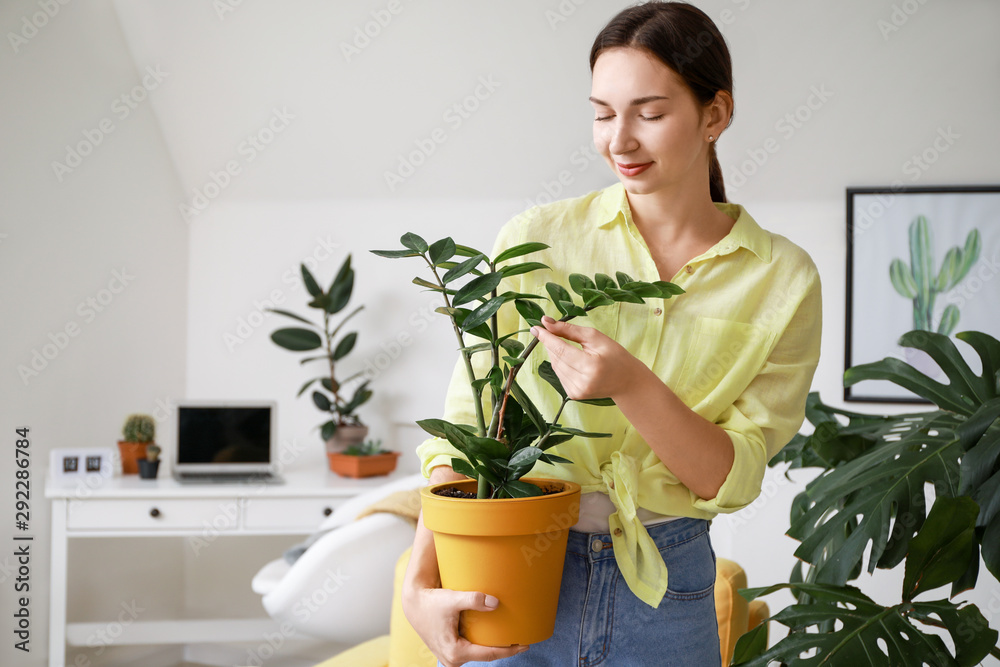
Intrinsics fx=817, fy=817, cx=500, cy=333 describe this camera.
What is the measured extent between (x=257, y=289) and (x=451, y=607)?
3084mm

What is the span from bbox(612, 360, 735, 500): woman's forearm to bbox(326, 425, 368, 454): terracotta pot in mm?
2622

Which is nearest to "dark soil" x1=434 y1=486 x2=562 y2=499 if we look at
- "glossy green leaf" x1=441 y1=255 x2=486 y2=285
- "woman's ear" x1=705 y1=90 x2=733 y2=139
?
"glossy green leaf" x1=441 y1=255 x2=486 y2=285

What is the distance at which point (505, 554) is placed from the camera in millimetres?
776

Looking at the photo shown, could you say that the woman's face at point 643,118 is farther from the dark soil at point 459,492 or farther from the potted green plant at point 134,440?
the potted green plant at point 134,440

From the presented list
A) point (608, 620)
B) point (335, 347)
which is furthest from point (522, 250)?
point (335, 347)

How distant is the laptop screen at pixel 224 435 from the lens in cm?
316

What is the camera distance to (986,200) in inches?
113

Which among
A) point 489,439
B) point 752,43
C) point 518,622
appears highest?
point 752,43

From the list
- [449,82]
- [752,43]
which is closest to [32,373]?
[449,82]

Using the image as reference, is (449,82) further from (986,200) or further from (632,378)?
(632,378)

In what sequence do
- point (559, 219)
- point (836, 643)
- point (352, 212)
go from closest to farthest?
1. point (559, 219)
2. point (836, 643)
3. point (352, 212)

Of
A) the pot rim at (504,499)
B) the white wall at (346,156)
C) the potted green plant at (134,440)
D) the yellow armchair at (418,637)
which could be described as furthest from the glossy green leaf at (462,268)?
the potted green plant at (134,440)

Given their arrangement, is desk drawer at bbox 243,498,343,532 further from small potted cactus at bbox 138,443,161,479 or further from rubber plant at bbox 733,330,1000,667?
rubber plant at bbox 733,330,1000,667

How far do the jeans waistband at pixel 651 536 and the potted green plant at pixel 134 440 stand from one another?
2.70 metres
